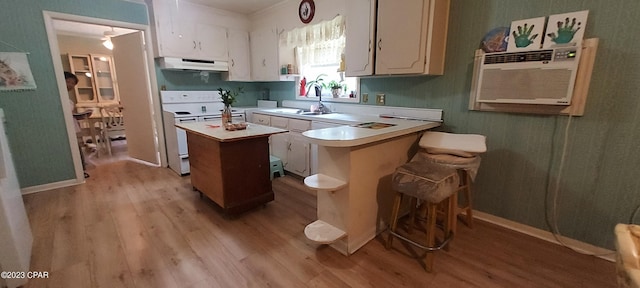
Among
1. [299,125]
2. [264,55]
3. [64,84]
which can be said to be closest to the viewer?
[64,84]

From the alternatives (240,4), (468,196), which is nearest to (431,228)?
(468,196)

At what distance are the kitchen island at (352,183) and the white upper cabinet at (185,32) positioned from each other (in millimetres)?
2759

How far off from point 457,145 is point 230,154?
181 centimetres

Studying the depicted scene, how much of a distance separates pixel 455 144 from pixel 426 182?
1.88 ft

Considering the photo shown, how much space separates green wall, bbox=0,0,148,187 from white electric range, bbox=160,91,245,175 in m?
A: 1.06

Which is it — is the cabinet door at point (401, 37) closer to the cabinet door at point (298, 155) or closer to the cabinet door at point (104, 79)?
the cabinet door at point (298, 155)

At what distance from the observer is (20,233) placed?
5.55 feet

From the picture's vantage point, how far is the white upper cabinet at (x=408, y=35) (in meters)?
2.15

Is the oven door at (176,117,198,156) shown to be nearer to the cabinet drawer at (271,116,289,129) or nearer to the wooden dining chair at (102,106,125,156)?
the cabinet drawer at (271,116,289,129)

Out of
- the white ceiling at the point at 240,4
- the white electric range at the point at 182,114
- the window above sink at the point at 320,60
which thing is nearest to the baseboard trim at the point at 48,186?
the white electric range at the point at 182,114

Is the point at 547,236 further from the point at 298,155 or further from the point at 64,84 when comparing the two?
the point at 64,84

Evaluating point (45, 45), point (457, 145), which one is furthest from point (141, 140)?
point (457, 145)

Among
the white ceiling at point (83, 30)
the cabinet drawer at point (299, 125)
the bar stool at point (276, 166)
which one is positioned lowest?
the bar stool at point (276, 166)

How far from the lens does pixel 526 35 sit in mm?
1855
